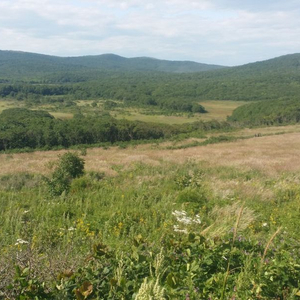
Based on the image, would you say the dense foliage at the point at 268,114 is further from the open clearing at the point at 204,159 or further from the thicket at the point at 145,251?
the thicket at the point at 145,251

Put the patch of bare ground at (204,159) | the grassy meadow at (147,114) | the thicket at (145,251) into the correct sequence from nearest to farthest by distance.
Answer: the thicket at (145,251), the patch of bare ground at (204,159), the grassy meadow at (147,114)

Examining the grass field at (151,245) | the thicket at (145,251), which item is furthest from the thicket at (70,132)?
the thicket at (145,251)

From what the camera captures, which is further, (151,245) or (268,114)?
(268,114)

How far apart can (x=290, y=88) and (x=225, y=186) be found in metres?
158

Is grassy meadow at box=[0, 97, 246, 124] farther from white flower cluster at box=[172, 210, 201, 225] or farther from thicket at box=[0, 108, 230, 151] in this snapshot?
white flower cluster at box=[172, 210, 201, 225]

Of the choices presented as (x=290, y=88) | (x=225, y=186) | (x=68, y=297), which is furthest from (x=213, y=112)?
(x=68, y=297)

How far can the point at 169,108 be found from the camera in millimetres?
119312

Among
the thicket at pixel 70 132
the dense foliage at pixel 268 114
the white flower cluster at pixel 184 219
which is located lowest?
the thicket at pixel 70 132

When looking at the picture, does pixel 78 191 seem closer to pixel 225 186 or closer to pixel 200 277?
pixel 225 186

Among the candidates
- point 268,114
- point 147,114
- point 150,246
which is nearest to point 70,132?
point 147,114

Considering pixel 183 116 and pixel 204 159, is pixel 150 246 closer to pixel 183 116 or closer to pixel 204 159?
pixel 204 159

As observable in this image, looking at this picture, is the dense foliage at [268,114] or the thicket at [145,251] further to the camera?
the dense foliage at [268,114]

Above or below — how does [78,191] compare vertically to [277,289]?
below

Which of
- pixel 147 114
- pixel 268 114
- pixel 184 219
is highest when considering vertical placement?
pixel 184 219
